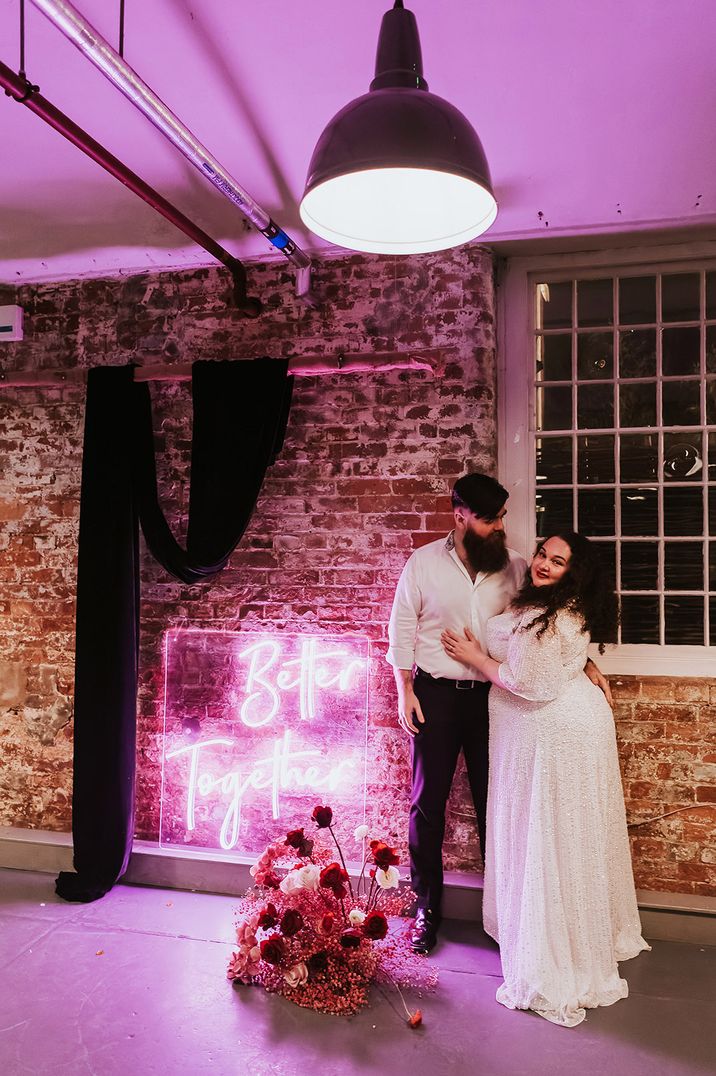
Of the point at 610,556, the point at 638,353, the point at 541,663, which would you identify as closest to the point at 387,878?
the point at 541,663

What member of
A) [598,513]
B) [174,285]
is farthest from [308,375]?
[598,513]

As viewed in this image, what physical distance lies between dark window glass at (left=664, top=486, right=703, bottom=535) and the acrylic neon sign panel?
162 centimetres

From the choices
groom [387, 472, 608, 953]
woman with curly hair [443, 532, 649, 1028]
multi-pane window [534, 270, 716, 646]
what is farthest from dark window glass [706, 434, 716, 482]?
groom [387, 472, 608, 953]

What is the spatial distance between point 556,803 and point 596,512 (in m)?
1.52

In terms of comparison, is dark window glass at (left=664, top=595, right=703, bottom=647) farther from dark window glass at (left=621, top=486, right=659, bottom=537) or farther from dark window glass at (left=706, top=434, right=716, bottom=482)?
dark window glass at (left=706, top=434, right=716, bottom=482)

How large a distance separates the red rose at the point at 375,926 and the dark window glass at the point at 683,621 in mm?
1878

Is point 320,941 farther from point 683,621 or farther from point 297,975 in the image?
point 683,621

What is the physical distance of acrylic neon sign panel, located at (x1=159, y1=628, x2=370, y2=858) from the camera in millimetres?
3816

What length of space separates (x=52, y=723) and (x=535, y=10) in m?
4.03

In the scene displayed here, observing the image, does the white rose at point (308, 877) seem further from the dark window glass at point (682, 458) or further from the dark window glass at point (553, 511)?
the dark window glass at point (682, 458)

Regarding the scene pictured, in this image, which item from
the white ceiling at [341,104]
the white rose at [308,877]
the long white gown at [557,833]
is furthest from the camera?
the white rose at [308,877]

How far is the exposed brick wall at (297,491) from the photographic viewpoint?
12.4ft

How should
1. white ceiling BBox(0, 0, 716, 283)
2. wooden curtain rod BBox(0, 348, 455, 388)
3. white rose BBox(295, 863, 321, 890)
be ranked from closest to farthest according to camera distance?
white ceiling BBox(0, 0, 716, 283), white rose BBox(295, 863, 321, 890), wooden curtain rod BBox(0, 348, 455, 388)

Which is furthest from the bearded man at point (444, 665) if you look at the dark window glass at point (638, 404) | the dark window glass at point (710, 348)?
the dark window glass at point (710, 348)
